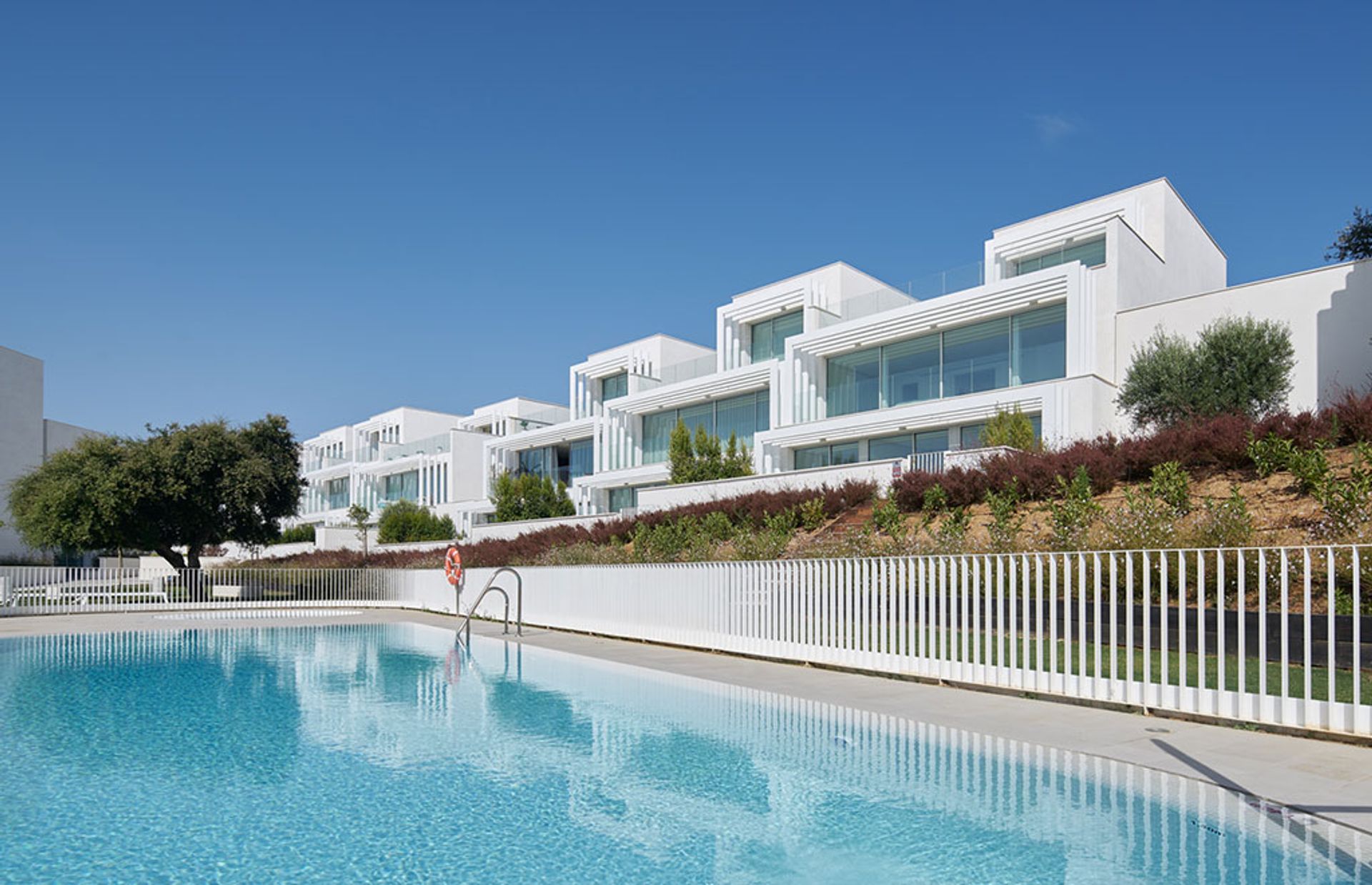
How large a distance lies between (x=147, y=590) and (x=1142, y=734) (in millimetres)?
31140

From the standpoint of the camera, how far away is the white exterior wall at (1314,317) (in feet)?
75.8

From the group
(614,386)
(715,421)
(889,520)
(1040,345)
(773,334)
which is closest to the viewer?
(889,520)

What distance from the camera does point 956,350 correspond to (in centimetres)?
2834

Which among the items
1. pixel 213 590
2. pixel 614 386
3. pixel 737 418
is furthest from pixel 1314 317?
pixel 213 590

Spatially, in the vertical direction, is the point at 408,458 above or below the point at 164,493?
above

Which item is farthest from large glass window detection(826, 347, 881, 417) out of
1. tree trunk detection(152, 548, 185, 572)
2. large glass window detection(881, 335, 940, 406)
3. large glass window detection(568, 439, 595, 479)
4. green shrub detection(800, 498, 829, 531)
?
tree trunk detection(152, 548, 185, 572)

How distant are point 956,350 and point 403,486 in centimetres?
4345

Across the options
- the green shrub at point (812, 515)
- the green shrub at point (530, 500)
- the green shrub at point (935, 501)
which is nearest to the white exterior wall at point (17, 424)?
the green shrub at point (530, 500)

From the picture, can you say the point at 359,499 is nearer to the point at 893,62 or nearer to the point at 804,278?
the point at 804,278

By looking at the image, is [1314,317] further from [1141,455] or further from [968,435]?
[1141,455]

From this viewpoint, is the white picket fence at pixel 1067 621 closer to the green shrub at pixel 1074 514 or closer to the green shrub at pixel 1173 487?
the green shrub at pixel 1074 514

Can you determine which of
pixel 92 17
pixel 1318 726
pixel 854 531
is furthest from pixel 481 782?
pixel 92 17

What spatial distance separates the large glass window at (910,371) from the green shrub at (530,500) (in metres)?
15.8

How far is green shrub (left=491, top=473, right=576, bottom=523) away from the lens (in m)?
40.2
